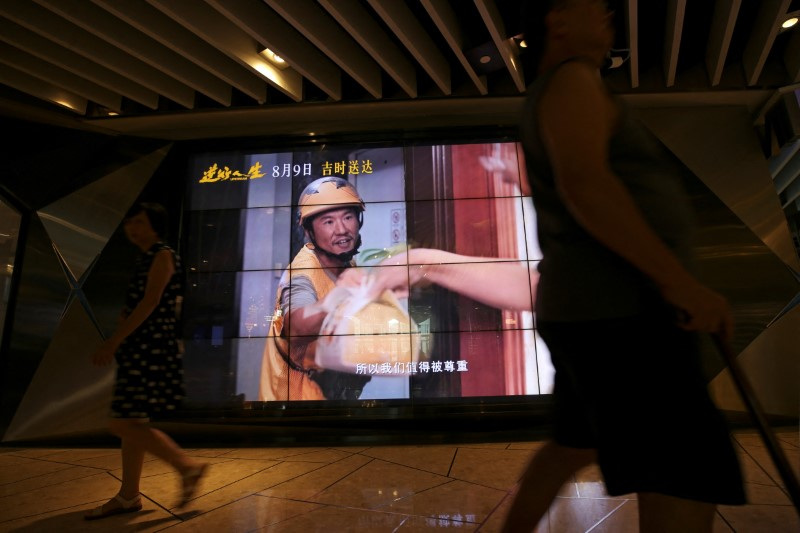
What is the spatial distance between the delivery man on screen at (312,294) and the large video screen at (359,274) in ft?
0.04

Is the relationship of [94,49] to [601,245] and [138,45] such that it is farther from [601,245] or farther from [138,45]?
[601,245]

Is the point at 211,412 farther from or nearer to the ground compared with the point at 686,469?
nearer to the ground

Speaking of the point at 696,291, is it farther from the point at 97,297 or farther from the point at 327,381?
the point at 97,297

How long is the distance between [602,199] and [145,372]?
2032mm

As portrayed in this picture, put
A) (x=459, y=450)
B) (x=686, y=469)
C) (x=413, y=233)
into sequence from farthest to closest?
1. (x=413, y=233)
2. (x=459, y=450)
3. (x=686, y=469)

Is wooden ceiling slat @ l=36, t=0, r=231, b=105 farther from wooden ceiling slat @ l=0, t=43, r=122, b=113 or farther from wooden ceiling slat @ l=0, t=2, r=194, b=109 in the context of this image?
wooden ceiling slat @ l=0, t=43, r=122, b=113

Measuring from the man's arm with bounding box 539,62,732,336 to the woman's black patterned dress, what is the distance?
1.91 m

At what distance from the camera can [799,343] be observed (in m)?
4.15

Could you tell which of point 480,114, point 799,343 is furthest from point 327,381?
point 799,343

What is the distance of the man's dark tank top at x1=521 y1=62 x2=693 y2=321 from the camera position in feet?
2.51

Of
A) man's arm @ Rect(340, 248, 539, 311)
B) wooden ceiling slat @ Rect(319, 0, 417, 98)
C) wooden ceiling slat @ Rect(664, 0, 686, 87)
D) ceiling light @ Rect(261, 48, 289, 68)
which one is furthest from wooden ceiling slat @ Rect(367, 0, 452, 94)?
wooden ceiling slat @ Rect(664, 0, 686, 87)

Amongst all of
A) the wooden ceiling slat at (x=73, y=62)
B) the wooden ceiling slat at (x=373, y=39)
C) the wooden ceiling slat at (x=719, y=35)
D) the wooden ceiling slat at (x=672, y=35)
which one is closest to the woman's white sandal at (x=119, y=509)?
the wooden ceiling slat at (x=373, y=39)

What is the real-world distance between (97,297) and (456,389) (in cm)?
369

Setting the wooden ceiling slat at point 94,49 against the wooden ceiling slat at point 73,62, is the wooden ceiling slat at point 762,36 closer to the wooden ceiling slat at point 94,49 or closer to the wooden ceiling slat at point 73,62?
the wooden ceiling slat at point 94,49
